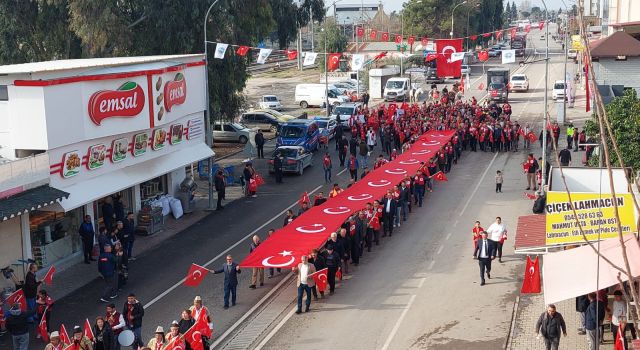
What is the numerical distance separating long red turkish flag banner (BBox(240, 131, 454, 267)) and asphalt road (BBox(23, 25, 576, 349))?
116cm

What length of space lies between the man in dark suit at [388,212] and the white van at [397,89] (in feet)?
131

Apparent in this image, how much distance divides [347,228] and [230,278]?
4.78 m

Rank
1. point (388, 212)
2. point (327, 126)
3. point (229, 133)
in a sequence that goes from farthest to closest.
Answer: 1. point (327, 126)
2. point (229, 133)
3. point (388, 212)

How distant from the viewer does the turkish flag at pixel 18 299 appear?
19703 millimetres

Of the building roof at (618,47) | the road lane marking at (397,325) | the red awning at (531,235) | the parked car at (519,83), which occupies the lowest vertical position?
the road lane marking at (397,325)

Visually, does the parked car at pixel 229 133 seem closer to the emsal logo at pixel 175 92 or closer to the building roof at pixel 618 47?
the emsal logo at pixel 175 92

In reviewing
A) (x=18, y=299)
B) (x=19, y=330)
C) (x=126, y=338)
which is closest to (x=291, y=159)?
(x=18, y=299)

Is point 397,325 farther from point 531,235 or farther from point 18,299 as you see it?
point 18,299

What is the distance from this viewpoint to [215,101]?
1524 inches

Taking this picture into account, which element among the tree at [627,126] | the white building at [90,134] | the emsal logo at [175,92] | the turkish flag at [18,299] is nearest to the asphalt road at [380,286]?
the turkish flag at [18,299]

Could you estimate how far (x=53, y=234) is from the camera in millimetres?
24812

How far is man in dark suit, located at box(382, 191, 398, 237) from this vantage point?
27234 millimetres

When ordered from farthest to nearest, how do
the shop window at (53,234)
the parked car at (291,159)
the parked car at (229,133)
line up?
the parked car at (229,133) < the parked car at (291,159) < the shop window at (53,234)

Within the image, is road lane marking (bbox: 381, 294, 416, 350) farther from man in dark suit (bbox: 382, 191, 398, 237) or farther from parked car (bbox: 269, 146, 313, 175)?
parked car (bbox: 269, 146, 313, 175)
